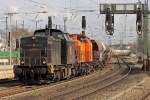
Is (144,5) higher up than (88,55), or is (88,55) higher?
(144,5)

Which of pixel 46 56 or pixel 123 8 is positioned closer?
pixel 46 56

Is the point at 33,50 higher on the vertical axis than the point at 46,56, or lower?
higher

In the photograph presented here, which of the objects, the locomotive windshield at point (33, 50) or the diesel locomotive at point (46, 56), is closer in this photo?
the diesel locomotive at point (46, 56)

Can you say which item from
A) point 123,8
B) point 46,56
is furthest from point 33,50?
point 123,8

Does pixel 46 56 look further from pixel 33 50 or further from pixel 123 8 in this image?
pixel 123 8

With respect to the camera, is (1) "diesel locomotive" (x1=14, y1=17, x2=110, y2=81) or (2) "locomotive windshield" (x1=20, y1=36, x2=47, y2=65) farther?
(2) "locomotive windshield" (x1=20, y1=36, x2=47, y2=65)

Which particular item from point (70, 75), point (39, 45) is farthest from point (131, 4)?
point (39, 45)

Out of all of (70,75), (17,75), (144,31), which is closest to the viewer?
(17,75)

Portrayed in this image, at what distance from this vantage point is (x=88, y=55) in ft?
135

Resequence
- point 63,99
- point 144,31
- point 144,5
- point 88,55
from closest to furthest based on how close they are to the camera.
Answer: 1. point 63,99
2. point 88,55
3. point 144,5
4. point 144,31

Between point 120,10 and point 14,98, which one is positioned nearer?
point 14,98

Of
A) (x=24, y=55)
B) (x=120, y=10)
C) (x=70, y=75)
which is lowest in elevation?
(x=70, y=75)

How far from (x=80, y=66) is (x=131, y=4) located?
19942mm

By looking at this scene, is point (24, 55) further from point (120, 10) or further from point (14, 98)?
point (120, 10)
